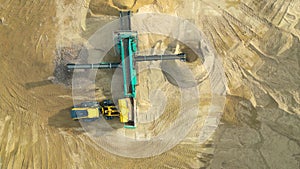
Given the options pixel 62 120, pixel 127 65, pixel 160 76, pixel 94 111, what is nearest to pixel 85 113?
pixel 94 111

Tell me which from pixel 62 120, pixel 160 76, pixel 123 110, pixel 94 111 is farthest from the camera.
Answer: pixel 62 120

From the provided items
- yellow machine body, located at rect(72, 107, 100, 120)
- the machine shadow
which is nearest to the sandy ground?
the machine shadow

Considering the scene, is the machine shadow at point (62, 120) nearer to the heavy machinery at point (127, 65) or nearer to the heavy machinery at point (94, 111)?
the heavy machinery at point (94, 111)

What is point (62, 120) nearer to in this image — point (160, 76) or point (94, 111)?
point (94, 111)

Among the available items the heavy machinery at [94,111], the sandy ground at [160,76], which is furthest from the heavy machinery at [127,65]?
the sandy ground at [160,76]

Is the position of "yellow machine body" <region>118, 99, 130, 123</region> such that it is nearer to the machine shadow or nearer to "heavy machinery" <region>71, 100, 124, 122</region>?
"heavy machinery" <region>71, 100, 124, 122</region>

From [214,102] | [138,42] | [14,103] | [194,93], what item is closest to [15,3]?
[14,103]
